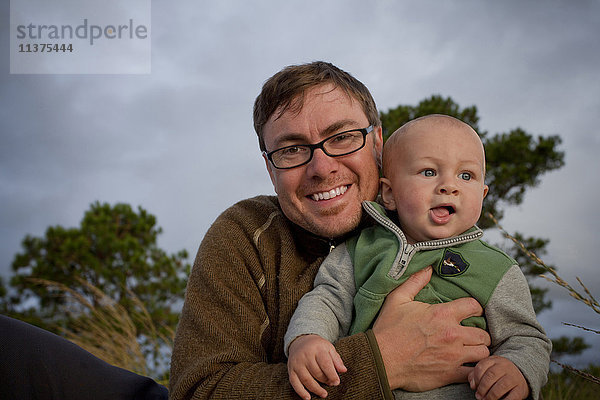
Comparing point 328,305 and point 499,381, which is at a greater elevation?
point 328,305

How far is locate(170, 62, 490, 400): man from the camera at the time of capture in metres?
1.71

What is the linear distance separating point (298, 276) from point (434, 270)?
0.63 metres

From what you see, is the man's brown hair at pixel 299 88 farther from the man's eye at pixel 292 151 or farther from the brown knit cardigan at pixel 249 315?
the brown knit cardigan at pixel 249 315

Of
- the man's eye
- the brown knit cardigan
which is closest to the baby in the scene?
the brown knit cardigan

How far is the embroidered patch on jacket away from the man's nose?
0.72 meters

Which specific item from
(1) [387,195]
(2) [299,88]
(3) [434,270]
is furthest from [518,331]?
(2) [299,88]

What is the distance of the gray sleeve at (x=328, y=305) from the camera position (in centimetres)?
172

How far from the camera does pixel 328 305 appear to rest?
1877 millimetres

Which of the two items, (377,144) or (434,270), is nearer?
(434,270)

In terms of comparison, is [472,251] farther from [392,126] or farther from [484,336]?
[392,126]

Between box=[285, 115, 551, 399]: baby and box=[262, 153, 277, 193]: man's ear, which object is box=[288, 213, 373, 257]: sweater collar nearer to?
box=[285, 115, 551, 399]: baby

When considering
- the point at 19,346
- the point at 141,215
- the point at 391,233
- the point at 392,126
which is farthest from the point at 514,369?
the point at 141,215

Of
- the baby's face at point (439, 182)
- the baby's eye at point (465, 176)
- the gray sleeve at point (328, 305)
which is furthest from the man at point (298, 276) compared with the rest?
the baby's eye at point (465, 176)

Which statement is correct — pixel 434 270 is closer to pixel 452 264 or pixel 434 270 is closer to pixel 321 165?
pixel 452 264
